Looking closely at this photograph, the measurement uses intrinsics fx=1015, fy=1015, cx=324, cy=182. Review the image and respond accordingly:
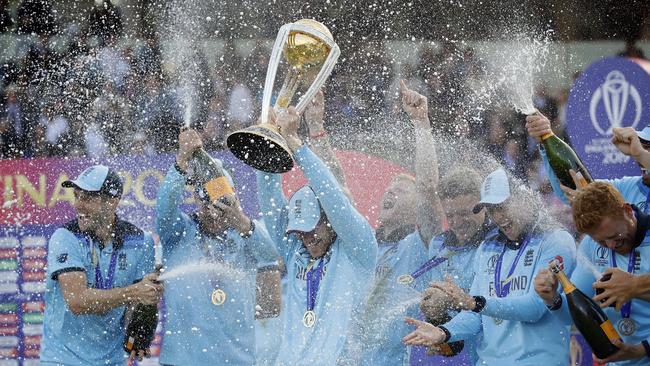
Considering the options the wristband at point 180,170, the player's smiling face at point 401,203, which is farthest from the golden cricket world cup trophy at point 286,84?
the player's smiling face at point 401,203

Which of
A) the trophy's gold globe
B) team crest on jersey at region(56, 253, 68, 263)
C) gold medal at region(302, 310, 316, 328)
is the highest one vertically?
the trophy's gold globe

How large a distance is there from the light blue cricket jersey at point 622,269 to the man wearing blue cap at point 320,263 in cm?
105

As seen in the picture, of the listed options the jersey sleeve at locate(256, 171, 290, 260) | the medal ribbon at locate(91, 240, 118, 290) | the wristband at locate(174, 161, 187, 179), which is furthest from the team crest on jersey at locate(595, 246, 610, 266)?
the medal ribbon at locate(91, 240, 118, 290)

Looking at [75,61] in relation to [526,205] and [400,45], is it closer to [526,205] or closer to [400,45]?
[400,45]

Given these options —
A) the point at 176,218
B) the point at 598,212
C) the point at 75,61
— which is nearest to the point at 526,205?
the point at 598,212

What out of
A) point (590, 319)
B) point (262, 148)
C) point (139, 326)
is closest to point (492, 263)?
point (590, 319)

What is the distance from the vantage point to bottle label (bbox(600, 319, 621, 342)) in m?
4.39

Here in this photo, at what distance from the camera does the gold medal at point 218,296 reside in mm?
5676

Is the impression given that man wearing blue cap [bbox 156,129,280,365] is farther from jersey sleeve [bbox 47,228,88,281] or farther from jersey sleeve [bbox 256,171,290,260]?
jersey sleeve [bbox 47,228,88,281]

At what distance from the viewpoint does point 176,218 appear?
18.7ft

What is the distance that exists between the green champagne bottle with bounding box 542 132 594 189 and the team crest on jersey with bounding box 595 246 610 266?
1.55 feet

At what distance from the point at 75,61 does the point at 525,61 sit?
144 inches

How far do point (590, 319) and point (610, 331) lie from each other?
105 millimetres

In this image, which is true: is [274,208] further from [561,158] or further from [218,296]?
[561,158]
